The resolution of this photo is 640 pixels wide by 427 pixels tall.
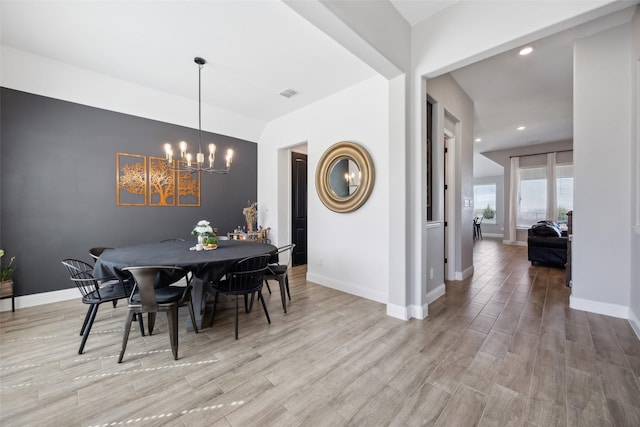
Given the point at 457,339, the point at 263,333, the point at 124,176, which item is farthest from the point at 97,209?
the point at 457,339

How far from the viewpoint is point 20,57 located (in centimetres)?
285

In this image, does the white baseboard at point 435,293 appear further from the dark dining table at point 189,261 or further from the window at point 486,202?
the window at point 486,202

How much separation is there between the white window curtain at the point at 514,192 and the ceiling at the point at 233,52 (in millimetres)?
4009

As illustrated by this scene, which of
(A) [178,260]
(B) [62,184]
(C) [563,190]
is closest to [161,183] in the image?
(B) [62,184]

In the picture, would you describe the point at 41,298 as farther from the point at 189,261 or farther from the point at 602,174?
the point at 602,174

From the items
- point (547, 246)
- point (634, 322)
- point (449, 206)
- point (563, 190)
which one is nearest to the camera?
point (634, 322)

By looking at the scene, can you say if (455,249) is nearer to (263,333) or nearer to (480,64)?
(480,64)

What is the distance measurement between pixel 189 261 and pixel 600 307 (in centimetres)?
423

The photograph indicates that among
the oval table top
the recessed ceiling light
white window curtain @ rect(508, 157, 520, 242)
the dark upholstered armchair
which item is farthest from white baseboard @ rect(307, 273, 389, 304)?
white window curtain @ rect(508, 157, 520, 242)

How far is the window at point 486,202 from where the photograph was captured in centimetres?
1050

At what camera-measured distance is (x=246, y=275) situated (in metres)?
2.42

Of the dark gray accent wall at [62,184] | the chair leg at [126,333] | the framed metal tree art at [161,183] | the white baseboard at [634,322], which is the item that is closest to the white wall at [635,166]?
the white baseboard at [634,322]

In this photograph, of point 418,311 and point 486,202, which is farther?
point 486,202

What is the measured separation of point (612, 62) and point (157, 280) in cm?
491
